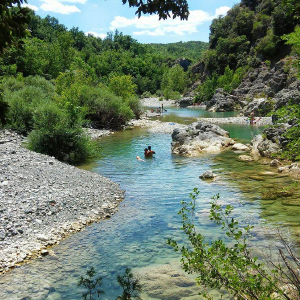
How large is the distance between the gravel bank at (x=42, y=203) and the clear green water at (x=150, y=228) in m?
0.52

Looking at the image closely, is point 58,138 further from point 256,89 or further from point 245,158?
point 256,89

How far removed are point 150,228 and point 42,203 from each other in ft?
13.3

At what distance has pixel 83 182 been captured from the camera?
1498 cm

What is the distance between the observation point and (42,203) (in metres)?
11.5

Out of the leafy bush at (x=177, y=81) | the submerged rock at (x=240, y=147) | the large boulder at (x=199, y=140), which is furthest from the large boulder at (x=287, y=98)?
the leafy bush at (x=177, y=81)

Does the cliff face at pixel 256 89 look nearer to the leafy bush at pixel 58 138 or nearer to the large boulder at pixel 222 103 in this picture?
the large boulder at pixel 222 103

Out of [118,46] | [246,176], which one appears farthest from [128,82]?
[118,46]

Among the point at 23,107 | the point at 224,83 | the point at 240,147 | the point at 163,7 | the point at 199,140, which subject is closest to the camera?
the point at 163,7

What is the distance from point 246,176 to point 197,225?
25.0 ft

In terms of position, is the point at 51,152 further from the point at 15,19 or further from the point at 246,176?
the point at 15,19

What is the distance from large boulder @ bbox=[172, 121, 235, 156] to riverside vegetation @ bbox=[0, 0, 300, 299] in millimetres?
5612

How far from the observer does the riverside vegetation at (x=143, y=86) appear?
4797 millimetres

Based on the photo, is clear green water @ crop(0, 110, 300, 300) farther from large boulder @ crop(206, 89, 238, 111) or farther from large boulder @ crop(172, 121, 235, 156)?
large boulder @ crop(206, 89, 238, 111)

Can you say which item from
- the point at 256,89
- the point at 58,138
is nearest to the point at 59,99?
the point at 58,138
